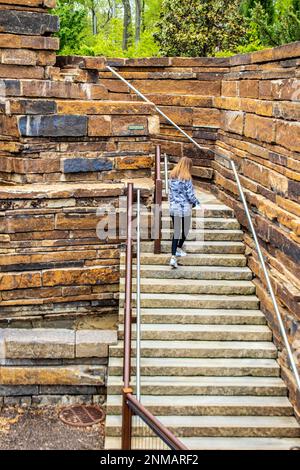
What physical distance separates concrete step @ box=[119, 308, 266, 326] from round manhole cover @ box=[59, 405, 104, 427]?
1.18m

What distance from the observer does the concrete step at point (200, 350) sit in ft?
25.4

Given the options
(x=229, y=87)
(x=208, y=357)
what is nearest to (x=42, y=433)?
(x=208, y=357)

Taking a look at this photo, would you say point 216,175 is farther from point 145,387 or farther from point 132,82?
point 145,387

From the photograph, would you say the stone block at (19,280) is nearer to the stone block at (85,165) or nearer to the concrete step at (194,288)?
Result: the concrete step at (194,288)

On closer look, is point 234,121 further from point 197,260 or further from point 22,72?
point 22,72

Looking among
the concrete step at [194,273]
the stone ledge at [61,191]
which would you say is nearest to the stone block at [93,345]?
the concrete step at [194,273]

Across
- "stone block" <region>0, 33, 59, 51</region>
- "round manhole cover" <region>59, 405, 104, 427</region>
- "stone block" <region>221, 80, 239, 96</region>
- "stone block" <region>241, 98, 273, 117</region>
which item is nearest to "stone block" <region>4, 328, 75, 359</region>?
"round manhole cover" <region>59, 405, 104, 427</region>

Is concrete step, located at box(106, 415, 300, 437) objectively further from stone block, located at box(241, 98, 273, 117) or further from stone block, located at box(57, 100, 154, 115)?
stone block, located at box(57, 100, 154, 115)

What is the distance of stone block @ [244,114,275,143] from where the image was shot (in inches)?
316

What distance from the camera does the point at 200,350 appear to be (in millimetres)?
7758

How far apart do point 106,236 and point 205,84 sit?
12.2 ft

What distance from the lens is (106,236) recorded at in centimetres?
938
